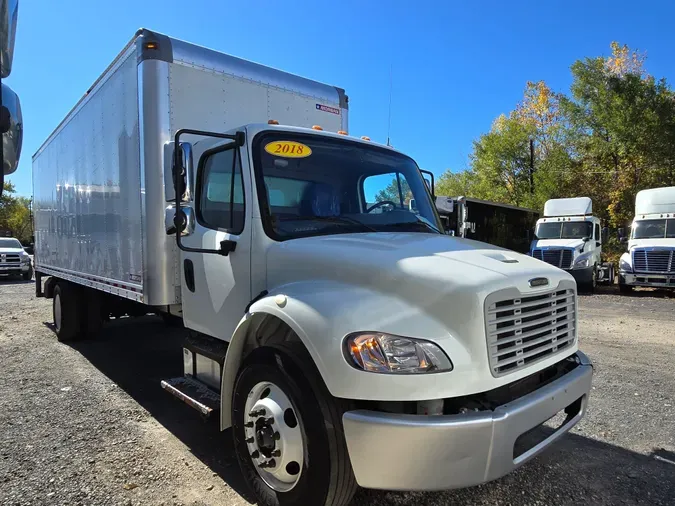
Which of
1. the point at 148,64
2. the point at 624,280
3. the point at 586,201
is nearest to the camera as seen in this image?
the point at 148,64

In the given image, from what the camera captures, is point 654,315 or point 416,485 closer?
point 416,485

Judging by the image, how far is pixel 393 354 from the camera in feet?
7.29

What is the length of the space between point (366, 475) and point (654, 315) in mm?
11214

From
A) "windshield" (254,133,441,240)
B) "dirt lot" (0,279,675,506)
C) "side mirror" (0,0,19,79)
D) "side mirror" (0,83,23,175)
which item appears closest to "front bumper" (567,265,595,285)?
"dirt lot" (0,279,675,506)

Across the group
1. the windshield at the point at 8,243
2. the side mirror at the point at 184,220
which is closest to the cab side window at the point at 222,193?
the side mirror at the point at 184,220

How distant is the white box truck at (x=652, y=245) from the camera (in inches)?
570

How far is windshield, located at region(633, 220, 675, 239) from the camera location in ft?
48.9

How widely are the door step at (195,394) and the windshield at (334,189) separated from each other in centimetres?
128

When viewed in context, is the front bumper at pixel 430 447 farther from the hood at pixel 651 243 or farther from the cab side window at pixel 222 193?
the hood at pixel 651 243

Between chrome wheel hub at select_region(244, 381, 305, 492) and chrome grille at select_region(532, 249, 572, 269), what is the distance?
15123 millimetres

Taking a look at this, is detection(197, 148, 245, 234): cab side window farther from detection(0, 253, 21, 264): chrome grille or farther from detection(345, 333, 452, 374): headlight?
detection(0, 253, 21, 264): chrome grille

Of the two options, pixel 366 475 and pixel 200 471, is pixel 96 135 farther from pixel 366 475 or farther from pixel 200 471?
pixel 366 475

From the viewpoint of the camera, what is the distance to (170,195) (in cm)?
412

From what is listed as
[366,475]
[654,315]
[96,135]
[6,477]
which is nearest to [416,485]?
[366,475]
